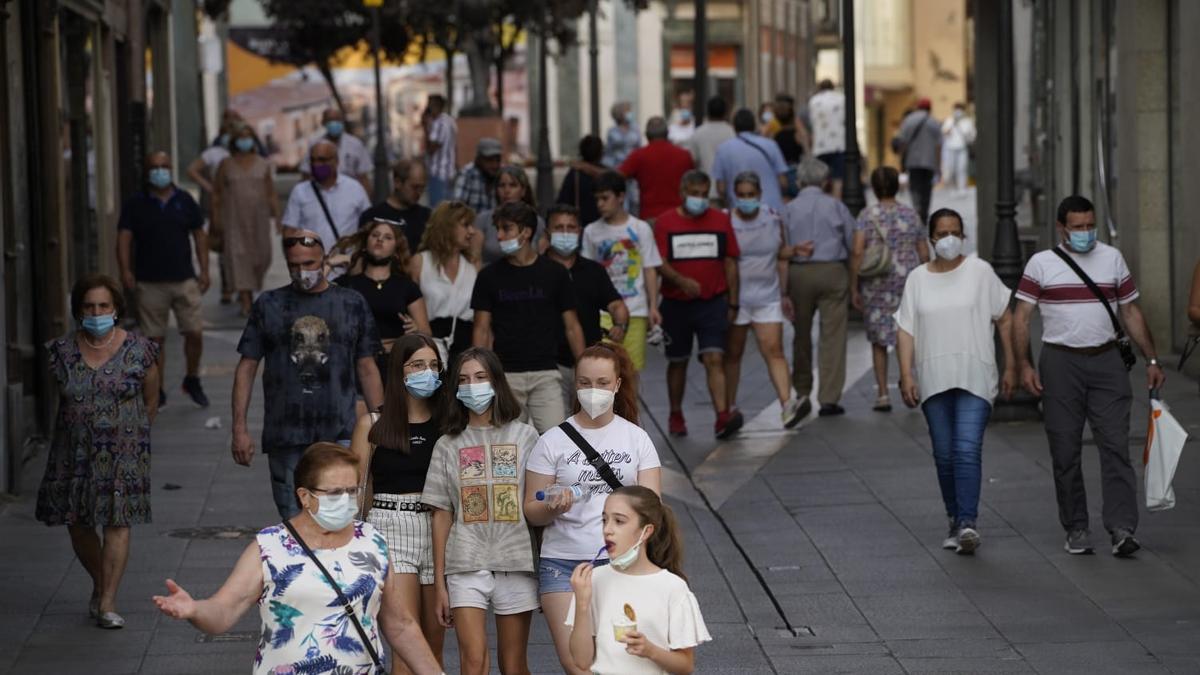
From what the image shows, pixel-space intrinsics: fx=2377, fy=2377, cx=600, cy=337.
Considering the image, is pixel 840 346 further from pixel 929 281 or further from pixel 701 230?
pixel 929 281

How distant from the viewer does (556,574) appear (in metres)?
7.95

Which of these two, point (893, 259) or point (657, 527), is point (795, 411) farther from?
point (657, 527)

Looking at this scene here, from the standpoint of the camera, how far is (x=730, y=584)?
1093cm

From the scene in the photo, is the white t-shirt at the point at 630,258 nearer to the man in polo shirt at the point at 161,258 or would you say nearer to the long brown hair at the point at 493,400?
the man in polo shirt at the point at 161,258

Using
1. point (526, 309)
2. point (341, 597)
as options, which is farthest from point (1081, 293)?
point (341, 597)

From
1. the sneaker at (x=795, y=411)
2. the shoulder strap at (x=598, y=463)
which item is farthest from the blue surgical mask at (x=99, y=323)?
the sneaker at (x=795, y=411)

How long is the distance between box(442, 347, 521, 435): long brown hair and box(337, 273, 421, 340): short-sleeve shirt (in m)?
3.60

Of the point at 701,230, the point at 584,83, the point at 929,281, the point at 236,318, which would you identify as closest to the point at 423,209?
the point at 701,230

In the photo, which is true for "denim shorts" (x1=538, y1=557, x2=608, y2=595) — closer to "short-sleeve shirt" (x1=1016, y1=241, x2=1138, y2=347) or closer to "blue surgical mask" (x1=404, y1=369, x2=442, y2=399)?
"blue surgical mask" (x1=404, y1=369, x2=442, y2=399)

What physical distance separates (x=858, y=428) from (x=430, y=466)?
25.7 ft

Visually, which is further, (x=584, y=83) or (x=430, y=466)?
(x=584, y=83)

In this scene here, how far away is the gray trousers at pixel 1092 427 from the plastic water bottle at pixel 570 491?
4.18 meters

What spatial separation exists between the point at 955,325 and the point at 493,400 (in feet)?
13.3

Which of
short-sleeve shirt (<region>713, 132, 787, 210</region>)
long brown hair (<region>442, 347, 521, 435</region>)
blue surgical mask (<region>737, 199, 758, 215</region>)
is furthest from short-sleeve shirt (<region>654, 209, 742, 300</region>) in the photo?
long brown hair (<region>442, 347, 521, 435</region>)
